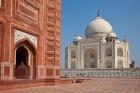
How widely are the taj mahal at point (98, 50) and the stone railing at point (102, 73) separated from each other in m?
2.84

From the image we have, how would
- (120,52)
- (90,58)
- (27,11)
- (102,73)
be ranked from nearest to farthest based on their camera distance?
(27,11) < (102,73) < (120,52) < (90,58)

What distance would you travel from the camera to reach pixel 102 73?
112 feet

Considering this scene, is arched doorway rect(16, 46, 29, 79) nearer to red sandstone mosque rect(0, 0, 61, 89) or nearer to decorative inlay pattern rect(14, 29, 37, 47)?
red sandstone mosque rect(0, 0, 61, 89)

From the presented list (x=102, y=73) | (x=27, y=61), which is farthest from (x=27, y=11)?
(x=102, y=73)

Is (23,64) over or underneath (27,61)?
underneath

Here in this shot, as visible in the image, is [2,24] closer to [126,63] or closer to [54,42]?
[54,42]

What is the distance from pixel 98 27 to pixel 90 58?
4414 millimetres

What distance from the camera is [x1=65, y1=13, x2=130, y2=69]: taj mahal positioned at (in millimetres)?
37438

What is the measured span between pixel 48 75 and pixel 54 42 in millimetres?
1313

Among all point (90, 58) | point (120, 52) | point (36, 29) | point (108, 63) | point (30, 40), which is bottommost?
point (108, 63)

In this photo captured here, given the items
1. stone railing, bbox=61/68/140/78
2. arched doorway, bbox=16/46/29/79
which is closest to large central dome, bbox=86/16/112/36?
stone railing, bbox=61/68/140/78

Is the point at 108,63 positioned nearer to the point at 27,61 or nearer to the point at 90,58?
the point at 90,58

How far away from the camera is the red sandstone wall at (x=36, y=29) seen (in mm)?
8992

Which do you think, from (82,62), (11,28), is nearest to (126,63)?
(82,62)
